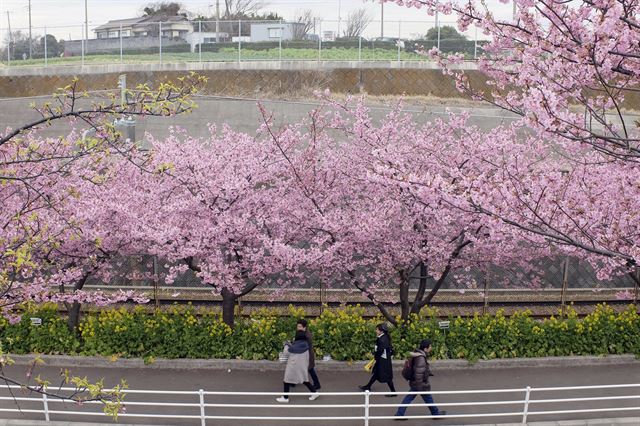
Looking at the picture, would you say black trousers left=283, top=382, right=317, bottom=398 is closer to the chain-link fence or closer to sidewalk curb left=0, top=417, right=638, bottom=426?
sidewalk curb left=0, top=417, right=638, bottom=426

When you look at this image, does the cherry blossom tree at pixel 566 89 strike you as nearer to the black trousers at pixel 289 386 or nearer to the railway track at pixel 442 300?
the black trousers at pixel 289 386

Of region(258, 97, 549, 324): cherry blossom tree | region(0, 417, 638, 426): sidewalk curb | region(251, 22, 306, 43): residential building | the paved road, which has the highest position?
region(251, 22, 306, 43): residential building

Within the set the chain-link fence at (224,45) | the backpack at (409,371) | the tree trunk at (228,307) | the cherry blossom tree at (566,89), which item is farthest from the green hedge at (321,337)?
the chain-link fence at (224,45)

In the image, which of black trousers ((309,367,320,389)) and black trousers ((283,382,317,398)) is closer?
black trousers ((283,382,317,398))

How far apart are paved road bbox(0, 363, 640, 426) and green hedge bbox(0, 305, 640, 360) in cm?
42

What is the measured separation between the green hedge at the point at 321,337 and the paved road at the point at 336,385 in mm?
420

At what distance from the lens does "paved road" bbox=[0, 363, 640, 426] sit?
456 inches

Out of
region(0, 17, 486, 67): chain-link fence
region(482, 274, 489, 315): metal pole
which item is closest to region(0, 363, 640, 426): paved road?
region(482, 274, 489, 315): metal pole

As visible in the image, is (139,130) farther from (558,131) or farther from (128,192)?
(558,131)

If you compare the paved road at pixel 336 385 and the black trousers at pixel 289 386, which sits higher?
the black trousers at pixel 289 386

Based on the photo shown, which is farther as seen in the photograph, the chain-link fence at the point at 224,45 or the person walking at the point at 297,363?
the chain-link fence at the point at 224,45

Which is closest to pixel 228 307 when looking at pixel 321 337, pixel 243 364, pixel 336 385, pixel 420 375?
pixel 243 364

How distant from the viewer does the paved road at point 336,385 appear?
1159 cm

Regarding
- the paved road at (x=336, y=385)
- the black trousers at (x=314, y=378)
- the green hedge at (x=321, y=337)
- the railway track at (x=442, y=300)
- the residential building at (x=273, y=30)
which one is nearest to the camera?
the paved road at (x=336, y=385)
